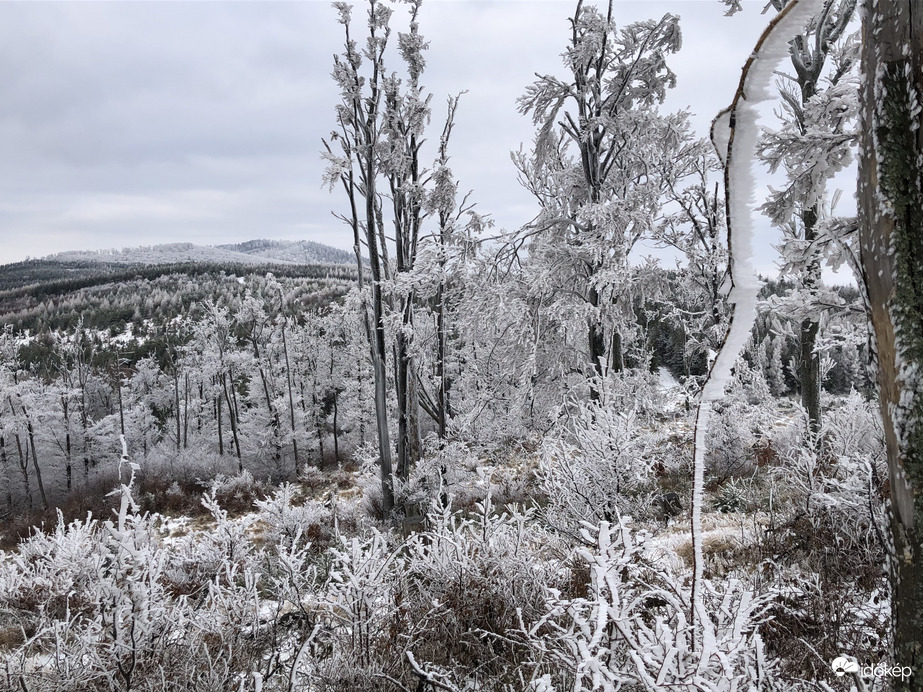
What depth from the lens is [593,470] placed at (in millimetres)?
4312

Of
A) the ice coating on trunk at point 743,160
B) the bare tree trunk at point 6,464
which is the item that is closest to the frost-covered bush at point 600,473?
the ice coating on trunk at point 743,160

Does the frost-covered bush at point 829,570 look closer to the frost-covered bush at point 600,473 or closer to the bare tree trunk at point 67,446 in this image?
the frost-covered bush at point 600,473

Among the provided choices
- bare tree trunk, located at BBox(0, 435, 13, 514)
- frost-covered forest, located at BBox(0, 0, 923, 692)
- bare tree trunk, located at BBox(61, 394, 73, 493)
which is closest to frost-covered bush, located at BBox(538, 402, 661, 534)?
frost-covered forest, located at BBox(0, 0, 923, 692)

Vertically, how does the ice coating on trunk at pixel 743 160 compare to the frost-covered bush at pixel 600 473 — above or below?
above

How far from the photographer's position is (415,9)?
7.65 meters

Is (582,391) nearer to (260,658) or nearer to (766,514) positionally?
(766,514)

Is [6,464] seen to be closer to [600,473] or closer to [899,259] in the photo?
[600,473]

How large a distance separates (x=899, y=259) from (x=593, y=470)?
3.77m

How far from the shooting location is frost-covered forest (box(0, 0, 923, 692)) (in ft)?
2.83

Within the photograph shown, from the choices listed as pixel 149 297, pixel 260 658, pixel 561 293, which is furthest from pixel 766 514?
pixel 149 297

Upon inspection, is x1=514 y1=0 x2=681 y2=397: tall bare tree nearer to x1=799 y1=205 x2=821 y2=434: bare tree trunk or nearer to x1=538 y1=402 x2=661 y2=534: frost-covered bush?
x1=538 y1=402 x2=661 y2=534: frost-covered bush

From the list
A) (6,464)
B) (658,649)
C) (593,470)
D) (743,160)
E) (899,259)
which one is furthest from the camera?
(6,464)

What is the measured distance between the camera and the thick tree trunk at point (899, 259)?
2.60 ft

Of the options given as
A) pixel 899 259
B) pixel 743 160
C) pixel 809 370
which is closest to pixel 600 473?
pixel 899 259
